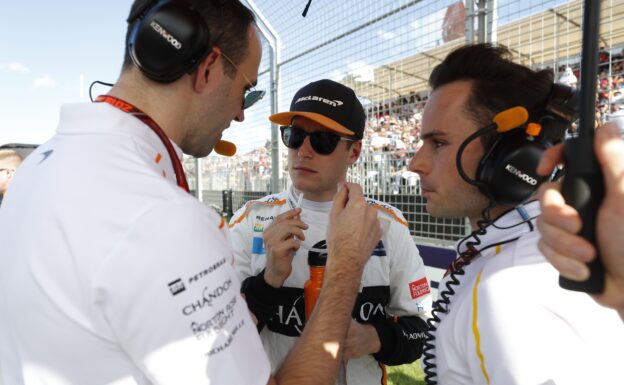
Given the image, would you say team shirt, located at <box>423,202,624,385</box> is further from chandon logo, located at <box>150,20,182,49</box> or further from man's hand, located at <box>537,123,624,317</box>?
chandon logo, located at <box>150,20,182,49</box>

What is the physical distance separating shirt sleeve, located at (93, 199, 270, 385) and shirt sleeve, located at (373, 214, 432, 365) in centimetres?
87

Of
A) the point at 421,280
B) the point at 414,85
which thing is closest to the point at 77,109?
the point at 421,280

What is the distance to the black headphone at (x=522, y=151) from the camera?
1057 mm

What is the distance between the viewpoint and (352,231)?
1155 mm

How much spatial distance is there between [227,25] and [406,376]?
275cm

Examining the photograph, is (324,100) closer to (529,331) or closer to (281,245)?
(281,245)

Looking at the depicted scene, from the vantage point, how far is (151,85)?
1.01m

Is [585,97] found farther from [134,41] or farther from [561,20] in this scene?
[561,20]

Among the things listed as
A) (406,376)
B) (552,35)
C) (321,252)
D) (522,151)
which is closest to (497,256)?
(522,151)

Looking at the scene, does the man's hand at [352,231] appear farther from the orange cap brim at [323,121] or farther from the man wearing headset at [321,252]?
the orange cap brim at [323,121]

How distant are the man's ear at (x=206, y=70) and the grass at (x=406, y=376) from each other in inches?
101

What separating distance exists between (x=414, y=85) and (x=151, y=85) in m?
2.87

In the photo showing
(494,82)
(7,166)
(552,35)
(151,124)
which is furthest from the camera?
(7,166)

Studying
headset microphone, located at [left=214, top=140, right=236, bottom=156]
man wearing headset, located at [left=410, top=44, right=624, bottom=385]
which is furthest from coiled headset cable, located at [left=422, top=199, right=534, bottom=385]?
headset microphone, located at [left=214, top=140, right=236, bottom=156]
